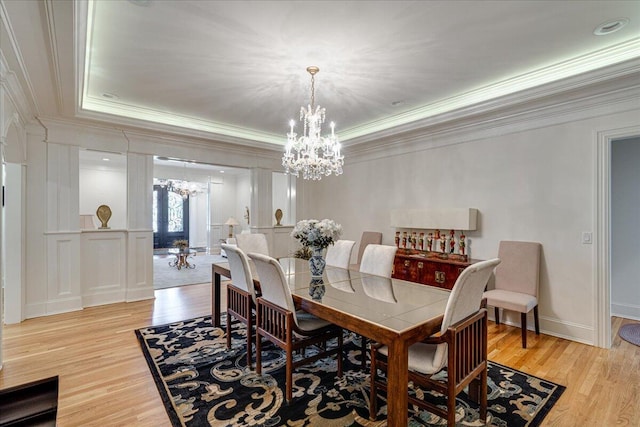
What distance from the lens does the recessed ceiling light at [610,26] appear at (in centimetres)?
234

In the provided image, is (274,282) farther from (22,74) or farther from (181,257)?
(181,257)

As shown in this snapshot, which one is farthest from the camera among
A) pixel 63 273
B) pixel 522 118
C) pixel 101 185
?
pixel 101 185

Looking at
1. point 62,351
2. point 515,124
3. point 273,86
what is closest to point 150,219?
point 62,351

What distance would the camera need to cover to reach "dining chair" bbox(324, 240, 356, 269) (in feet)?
12.0

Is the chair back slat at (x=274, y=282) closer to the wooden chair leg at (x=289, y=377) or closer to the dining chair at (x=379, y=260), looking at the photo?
the wooden chair leg at (x=289, y=377)

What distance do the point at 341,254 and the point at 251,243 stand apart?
4.08 feet

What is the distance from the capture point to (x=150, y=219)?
189 inches

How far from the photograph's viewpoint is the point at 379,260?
323 centimetres

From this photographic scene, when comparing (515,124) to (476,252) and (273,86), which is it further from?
(273,86)

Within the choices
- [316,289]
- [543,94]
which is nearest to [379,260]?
[316,289]

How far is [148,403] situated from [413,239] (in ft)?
12.4

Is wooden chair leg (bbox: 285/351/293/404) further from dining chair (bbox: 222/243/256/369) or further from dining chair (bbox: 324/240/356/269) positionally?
dining chair (bbox: 324/240/356/269)

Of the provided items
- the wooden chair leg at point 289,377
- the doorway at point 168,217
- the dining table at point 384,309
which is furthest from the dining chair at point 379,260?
the doorway at point 168,217

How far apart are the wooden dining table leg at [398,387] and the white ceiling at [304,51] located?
2.22 meters
